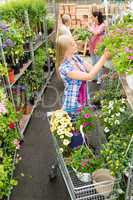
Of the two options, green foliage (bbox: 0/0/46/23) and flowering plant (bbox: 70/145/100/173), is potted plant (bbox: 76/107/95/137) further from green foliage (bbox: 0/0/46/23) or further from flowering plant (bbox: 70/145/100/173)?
green foliage (bbox: 0/0/46/23)

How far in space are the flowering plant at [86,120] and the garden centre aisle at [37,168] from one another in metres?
0.74

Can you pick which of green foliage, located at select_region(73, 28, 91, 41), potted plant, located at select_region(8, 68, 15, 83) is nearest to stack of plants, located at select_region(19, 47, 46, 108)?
potted plant, located at select_region(8, 68, 15, 83)

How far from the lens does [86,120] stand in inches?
72.9

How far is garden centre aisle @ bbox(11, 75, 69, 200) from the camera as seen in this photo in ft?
7.19

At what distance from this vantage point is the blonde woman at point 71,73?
188 cm

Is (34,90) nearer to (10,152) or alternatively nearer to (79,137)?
(10,152)

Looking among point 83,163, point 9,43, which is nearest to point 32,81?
point 9,43

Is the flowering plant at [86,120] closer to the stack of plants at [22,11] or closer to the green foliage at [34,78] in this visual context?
the green foliage at [34,78]

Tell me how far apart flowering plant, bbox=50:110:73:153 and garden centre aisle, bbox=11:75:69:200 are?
1.85 ft

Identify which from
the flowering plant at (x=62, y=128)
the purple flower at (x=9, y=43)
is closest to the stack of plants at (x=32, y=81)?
the purple flower at (x=9, y=43)

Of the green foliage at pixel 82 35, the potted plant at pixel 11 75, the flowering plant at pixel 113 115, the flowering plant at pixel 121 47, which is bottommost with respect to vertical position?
the flowering plant at pixel 113 115

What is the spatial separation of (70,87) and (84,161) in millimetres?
666

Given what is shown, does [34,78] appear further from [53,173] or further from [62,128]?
[62,128]

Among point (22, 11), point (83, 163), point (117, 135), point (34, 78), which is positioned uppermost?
point (22, 11)
